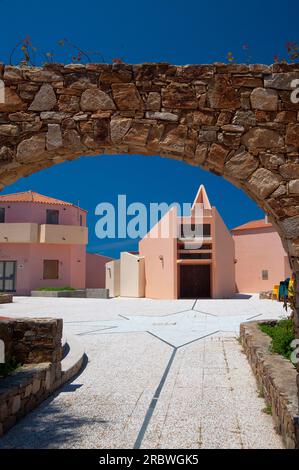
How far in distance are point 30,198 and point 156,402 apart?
27.2m

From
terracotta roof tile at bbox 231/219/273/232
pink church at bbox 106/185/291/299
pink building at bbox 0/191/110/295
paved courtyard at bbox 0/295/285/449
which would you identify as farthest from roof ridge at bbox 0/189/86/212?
paved courtyard at bbox 0/295/285/449

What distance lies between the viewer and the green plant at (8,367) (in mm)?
5408

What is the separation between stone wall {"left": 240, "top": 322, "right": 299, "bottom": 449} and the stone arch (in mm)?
1546

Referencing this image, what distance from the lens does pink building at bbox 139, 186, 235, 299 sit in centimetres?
2486

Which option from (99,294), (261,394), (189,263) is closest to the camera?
(261,394)

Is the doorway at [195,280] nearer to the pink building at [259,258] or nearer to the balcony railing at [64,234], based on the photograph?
the pink building at [259,258]

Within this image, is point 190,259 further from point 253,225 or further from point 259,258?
point 253,225

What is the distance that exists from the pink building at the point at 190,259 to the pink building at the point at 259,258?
544cm

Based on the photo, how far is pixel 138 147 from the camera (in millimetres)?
4555

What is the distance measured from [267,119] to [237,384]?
4.24m

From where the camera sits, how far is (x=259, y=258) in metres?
32.6

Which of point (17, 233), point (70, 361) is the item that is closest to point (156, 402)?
point (70, 361)

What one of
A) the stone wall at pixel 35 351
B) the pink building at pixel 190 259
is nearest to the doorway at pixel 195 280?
the pink building at pixel 190 259

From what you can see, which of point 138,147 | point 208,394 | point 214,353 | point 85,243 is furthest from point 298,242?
point 85,243
